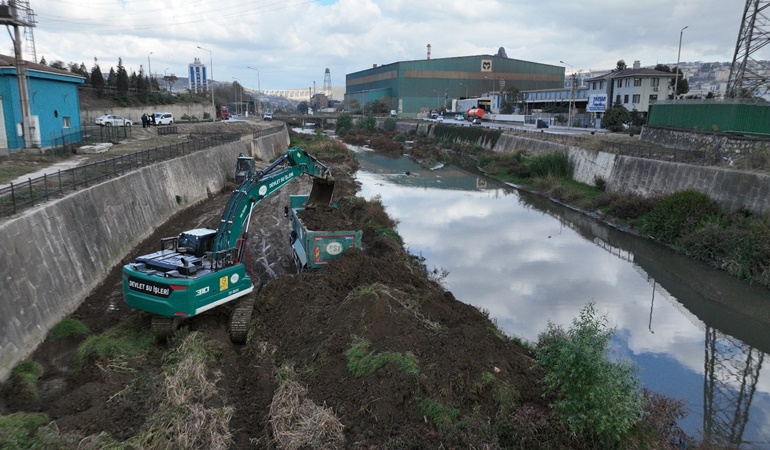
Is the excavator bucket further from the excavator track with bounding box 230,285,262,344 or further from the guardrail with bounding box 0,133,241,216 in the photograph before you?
the guardrail with bounding box 0,133,241,216

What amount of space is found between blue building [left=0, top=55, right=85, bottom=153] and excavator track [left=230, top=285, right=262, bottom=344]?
2158cm

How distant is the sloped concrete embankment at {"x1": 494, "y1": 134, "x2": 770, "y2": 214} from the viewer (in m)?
24.3

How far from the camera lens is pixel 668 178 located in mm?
30031

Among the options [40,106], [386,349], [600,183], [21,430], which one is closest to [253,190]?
[386,349]

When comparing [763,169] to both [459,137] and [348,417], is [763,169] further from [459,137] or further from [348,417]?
[459,137]

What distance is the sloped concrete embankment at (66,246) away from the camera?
12031 millimetres

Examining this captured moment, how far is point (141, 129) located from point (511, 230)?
109 ft

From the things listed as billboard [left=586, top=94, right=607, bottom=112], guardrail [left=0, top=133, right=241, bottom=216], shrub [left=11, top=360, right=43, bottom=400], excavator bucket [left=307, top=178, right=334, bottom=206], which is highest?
billboard [left=586, top=94, right=607, bottom=112]

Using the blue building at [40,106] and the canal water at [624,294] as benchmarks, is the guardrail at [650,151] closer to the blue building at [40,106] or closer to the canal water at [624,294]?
the canal water at [624,294]

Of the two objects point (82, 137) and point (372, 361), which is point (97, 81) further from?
point (372, 361)

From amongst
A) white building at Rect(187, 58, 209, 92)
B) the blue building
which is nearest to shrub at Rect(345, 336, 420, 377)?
the blue building

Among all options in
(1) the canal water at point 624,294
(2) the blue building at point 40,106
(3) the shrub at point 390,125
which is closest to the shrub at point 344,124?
(3) the shrub at point 390,125

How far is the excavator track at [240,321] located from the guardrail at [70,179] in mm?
6168

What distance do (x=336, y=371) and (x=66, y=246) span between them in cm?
926
